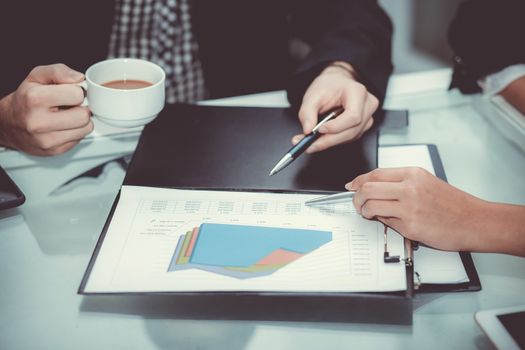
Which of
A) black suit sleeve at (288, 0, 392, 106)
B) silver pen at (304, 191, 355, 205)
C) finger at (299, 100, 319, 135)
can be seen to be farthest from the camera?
black suit sleeve at (288, 0, 392, 106)

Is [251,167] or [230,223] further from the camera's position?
[251,167]

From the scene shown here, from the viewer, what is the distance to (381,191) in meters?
0.65

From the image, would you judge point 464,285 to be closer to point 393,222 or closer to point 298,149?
point 393,222

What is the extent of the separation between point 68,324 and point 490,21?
3.10 ft

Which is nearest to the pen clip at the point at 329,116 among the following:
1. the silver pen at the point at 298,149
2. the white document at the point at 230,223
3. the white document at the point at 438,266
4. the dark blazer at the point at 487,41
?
the silver pen at the point at 298,149

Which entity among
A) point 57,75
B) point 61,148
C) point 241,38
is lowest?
point 241,38

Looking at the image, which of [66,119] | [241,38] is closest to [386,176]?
[66,119]

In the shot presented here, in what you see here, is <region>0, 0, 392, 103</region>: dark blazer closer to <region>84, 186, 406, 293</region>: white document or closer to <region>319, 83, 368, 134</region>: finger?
<region>319, 83, 368, 134</region>: finger

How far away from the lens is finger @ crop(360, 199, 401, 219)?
0.64 m

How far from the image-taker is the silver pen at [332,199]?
68cm

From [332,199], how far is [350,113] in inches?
6.3

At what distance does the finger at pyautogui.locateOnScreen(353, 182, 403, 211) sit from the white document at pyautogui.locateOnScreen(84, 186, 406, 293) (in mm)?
38

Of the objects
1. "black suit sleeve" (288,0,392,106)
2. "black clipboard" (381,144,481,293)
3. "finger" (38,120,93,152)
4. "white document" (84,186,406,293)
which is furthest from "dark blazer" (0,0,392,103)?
"black clipboard" (381,144,481,293)

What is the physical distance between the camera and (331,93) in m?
0.85
